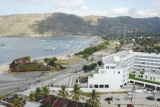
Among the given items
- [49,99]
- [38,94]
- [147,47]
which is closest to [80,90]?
[49,99]

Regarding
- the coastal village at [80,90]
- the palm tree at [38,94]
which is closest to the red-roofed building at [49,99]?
the coastal village at [80,90]

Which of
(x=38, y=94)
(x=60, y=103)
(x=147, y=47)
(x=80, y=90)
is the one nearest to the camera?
(x=60, y=103)

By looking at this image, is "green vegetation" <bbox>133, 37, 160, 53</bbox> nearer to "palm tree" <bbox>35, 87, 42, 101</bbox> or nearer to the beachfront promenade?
the beachfront promenade

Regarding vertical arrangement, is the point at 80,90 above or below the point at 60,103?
above

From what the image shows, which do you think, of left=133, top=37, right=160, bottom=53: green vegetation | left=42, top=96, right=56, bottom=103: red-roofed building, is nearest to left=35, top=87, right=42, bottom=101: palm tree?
left=42, top=96, right=56, bottom=103: red-roofed building

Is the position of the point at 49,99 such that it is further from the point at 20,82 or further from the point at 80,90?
the point at 20,82

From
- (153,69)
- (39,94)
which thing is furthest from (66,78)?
(153,69)

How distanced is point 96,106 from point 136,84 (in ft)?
98.7

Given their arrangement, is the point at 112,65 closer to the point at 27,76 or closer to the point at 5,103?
the point at 5,103

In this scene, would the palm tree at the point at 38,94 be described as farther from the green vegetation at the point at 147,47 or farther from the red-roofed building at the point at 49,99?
the green vegetation at the point at 147,47

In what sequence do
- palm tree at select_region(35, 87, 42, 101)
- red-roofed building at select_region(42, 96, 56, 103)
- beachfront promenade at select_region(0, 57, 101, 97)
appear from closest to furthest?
red-roofed building at select_region(42, 96, 56, 103), palm tree at select_region(35, 87, 42, 101), beachfront promenade at select_region(0, 57, 101, 97)

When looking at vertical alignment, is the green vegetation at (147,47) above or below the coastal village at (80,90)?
above

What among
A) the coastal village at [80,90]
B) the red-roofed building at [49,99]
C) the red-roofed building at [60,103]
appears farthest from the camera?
the red-roofed building at [49,99]

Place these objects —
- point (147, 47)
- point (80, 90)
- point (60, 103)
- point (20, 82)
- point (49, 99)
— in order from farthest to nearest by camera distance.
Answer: point (147, 47) < point (20, 82) < point (80, 90) < point (49, 99) < point (60, 103)
